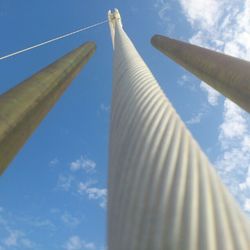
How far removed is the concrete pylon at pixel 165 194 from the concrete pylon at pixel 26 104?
2327mm

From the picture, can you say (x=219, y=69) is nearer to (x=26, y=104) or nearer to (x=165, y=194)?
(x=26, y=104)

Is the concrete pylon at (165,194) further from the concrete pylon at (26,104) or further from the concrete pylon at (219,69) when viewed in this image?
the concrete pylon at (219,69)

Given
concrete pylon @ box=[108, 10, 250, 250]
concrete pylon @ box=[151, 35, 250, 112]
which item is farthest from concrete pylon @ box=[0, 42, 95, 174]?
concrete pylon @ box=[151, 35, 250, 112]

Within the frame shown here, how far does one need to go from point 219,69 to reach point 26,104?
13.6 ft

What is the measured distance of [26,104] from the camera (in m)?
5.41

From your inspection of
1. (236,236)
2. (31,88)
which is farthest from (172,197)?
(31,88)

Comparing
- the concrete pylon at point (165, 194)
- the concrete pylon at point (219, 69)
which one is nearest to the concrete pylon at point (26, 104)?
the concrete pylon at point (165, 194)

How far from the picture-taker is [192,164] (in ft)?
6.86

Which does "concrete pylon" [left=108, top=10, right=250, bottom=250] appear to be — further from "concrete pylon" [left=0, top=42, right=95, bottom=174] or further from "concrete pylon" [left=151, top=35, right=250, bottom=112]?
"concrete pylon" [left=151, top=35, right=250, bottom=112]

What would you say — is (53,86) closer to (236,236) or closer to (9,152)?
(9,152)

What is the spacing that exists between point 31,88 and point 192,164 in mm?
4135

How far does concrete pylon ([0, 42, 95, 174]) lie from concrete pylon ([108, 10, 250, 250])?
7.64 feet

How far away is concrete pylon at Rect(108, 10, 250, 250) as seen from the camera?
5.62ft

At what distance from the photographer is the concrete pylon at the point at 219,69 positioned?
22.3 feet
